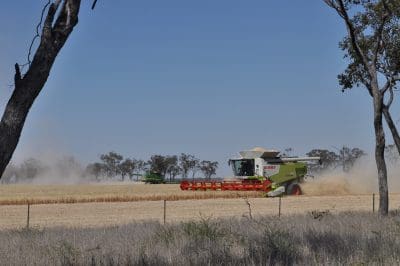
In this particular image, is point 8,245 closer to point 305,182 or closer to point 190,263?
point 190,263

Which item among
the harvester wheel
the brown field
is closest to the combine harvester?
the harvester wheel

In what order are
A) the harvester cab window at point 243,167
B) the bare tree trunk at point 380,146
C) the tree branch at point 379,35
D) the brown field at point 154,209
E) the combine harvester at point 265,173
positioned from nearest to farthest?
1. the bare tree trunk at point 380,146
2. the tree branch at point 379,35
3. the brown field at point 154,209
4. the combine harvester at point 265,173
5. the harvester cab window at point 243,167

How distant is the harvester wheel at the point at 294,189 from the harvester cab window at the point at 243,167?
10.8ft

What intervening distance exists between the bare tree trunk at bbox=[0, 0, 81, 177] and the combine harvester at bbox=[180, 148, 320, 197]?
41362 millimetres

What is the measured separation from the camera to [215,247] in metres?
10.9

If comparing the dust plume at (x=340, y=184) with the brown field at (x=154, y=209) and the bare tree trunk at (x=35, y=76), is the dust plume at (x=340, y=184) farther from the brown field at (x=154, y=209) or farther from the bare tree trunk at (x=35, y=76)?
the bare tree trunk at (x=35, y=76)

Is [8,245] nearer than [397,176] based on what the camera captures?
Yes

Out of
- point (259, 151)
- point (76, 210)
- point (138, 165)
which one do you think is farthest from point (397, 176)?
point (138, 165)

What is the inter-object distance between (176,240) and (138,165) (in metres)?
177

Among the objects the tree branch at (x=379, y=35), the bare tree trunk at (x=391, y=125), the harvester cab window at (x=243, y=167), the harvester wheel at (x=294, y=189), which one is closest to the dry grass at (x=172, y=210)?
the harvester wheel at (x=294, y=189)

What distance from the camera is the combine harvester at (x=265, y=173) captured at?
4897 centimetres

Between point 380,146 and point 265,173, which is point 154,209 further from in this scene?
point 380,146

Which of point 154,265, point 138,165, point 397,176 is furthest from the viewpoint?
point 138,165

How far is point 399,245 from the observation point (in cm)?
1070
